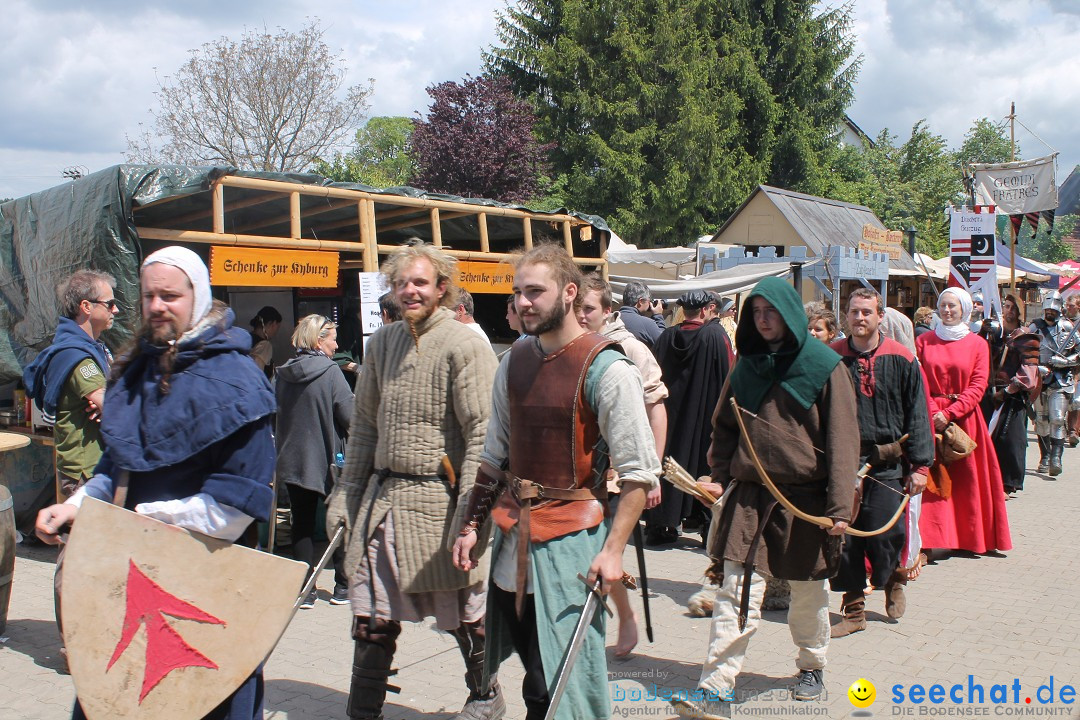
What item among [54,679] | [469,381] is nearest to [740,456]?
[469,381]

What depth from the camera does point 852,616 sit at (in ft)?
16.1

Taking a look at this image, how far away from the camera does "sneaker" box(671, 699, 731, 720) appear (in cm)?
366

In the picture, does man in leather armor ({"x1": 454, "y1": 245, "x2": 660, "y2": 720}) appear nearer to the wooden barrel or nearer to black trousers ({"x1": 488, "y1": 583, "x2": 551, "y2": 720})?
black trousers ({"x1": 488, "y1": 583, "x2": 551, "y2": 720})

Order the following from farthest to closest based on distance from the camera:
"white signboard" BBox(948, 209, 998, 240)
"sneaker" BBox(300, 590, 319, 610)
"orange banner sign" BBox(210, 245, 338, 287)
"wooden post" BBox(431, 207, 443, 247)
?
"white signboard" BBox(948, 209, 998, 240)
"wooden post" BBox(431, 207, 443, 247)
"orange banner sign" BBox(210, 245, 338, 287)
"sneaker" BBox(300, 590, 319, 610)

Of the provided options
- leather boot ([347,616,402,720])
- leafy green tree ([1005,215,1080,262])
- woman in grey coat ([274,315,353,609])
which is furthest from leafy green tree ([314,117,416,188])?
leafy green tree ([1005,215,1080,262])

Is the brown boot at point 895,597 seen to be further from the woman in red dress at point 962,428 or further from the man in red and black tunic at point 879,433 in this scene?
the woman in red dress at point 962,428

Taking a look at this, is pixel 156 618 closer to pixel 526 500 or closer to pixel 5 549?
pixel 526 500

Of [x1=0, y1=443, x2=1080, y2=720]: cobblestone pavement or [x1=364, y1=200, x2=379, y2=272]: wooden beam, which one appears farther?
[x1=364, y1=200, x2=379, y2=272]: wooden beam

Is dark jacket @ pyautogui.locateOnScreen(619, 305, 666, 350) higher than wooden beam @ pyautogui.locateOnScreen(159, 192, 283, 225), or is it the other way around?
wooden beam @ pyautogui.locateOnScreen(159, 192, 283, 225)

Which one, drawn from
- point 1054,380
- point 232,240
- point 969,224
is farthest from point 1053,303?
point 232,240

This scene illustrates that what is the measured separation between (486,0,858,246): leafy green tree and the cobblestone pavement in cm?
1988

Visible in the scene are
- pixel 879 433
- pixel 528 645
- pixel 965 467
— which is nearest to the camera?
pixel 528 645

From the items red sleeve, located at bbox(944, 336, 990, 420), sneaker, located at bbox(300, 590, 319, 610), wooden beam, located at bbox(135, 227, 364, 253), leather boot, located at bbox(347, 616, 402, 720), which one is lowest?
sneaker, located at bbox(300, 590, 319, 610)

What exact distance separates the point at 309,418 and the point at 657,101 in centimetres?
2098
